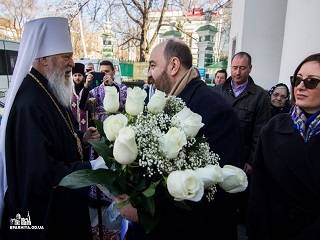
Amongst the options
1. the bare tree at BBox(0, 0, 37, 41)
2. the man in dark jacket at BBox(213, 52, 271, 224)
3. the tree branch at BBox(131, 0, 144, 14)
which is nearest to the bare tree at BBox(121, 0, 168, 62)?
the tree branch at BBox(131, 0, 144, 14)

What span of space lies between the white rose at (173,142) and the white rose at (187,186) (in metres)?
0.09

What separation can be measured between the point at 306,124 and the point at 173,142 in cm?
108

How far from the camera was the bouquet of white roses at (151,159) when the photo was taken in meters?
1.33

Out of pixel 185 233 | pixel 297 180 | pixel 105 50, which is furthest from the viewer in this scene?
pixel 105 50

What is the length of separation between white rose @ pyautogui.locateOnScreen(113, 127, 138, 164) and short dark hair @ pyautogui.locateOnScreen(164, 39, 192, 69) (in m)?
0.85

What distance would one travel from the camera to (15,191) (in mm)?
2129

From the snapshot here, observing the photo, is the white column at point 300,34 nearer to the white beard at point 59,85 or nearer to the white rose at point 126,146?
the white beard at point 59,85

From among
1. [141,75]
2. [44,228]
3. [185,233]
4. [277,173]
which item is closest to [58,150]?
[44,228]

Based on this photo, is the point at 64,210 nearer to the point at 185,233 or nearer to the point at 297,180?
the point at 185,233

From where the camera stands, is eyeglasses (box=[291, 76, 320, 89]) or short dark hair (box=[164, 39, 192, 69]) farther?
short dark hair (box=[164, 39, 192, 69])

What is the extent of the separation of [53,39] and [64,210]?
1.22 metres

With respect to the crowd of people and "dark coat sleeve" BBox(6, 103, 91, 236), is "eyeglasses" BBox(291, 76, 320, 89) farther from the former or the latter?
"dark coat sleeve" BBox(6, 103, 91, 236)

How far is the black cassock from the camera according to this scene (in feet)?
6.77

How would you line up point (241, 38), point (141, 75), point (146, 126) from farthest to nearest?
point (141, 75), point (241, 38), point (146, 126)
